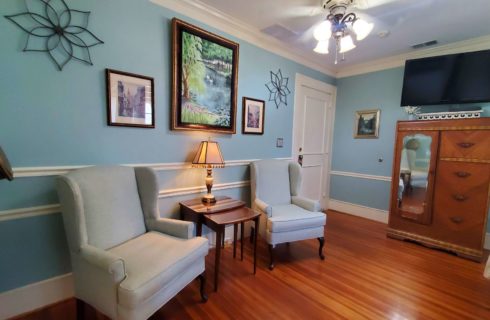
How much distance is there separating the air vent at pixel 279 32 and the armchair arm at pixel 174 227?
2195 mm

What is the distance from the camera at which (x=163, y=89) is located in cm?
199

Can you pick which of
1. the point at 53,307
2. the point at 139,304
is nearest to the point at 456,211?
the point at 139,304

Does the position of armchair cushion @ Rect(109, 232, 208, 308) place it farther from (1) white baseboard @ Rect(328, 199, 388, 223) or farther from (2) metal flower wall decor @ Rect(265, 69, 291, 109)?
(1) white baseboard @ Rect(328, 199, 388, 223)

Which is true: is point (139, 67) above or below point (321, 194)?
above

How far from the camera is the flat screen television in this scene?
2.47 meters

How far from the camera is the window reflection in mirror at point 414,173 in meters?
2.72

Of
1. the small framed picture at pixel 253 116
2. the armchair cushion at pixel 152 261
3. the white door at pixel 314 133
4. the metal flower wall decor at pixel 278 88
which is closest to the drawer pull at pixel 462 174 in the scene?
the white door at pixel 314 133

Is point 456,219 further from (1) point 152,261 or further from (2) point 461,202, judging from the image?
(1) point 152,261

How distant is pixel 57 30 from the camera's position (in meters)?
1.47

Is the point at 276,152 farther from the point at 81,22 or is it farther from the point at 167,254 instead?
the point at 81,22

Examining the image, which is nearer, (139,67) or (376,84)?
(139,67)

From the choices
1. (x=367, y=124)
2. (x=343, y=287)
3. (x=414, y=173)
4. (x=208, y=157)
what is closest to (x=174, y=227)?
(x=208, y=157)

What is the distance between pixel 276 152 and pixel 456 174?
6.72ft

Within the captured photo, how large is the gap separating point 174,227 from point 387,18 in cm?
274
